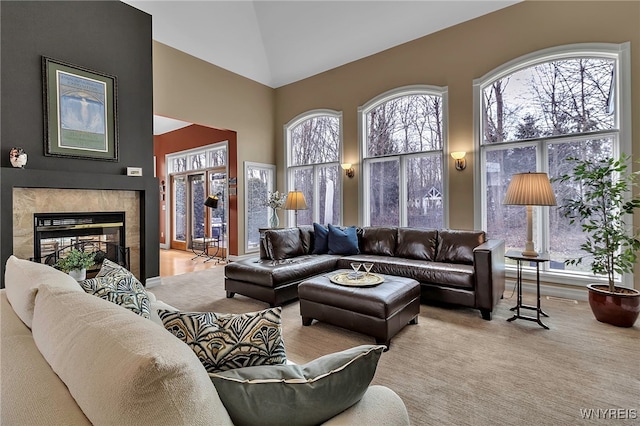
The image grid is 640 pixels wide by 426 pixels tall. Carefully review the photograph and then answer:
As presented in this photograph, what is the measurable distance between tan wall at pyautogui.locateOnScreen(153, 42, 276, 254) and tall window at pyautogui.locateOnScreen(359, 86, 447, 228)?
247 centimetres

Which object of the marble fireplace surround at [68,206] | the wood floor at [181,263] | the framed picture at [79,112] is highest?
the framed picture at [79,112]

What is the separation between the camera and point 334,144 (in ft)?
21.1

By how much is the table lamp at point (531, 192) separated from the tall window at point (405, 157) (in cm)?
179

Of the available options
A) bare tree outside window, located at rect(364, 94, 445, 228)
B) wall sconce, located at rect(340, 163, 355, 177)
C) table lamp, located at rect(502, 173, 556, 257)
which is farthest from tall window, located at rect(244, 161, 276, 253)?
table lamp, located at rect(502, 173, 556, 257)

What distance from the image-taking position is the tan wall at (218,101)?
5312 mm

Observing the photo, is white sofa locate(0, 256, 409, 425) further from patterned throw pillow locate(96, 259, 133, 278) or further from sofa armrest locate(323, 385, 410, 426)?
patterned throw pillow locate(96, 259, 133, 278)

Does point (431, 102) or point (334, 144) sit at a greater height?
point (431, 102)

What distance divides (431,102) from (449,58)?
0.69 m

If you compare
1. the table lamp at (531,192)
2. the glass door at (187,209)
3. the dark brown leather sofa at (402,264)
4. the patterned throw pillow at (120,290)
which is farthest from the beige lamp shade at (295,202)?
the patterned throw pillow at (120,290)

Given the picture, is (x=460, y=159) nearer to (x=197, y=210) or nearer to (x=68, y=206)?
(x=68, y=206)

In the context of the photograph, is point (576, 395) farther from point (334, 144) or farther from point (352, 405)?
point (334, 144)

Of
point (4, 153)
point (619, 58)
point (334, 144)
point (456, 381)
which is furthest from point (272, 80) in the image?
point (456, 381)

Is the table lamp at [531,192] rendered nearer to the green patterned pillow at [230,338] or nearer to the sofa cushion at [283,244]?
the sofa cushion at [283,244]

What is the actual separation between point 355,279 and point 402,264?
106 centimetres
